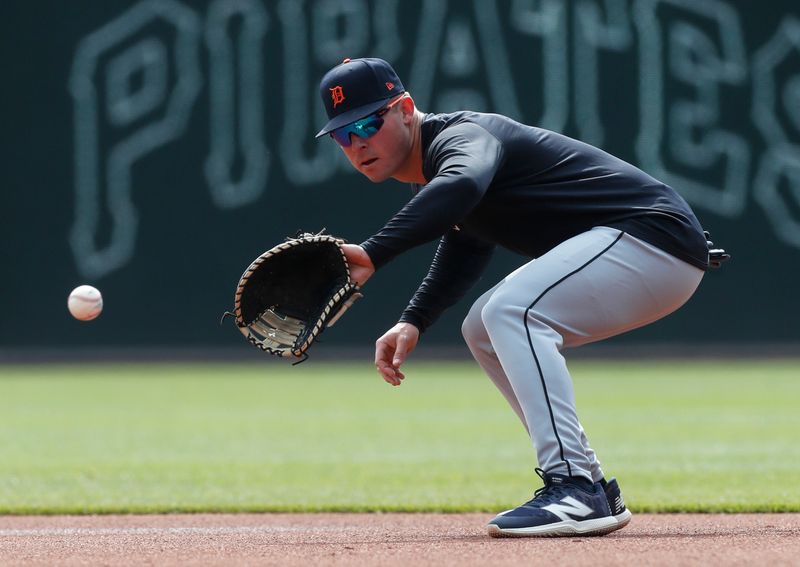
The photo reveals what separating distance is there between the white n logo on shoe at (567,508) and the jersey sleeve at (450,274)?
2.51ft

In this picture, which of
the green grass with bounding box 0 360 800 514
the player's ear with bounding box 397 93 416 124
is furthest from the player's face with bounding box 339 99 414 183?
the green grass with bounding box 0 360 800 514

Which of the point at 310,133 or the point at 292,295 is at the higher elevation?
the point at 292,295

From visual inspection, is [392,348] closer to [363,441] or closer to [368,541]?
[368,541]

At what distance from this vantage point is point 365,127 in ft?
12.3

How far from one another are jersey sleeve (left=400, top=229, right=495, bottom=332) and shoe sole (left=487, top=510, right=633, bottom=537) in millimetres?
739

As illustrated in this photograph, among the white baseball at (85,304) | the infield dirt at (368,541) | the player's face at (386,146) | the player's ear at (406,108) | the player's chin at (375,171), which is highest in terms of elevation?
the player's ear at (406,108)

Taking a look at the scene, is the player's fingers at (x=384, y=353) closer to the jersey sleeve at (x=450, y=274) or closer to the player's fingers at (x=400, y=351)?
the player's fingers at (x=400, y=351)

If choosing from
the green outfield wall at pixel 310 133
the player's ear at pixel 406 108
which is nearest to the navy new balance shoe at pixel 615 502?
the player's ear at pixel 406 108

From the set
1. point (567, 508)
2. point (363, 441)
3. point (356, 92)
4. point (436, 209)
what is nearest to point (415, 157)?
point (356, 92)

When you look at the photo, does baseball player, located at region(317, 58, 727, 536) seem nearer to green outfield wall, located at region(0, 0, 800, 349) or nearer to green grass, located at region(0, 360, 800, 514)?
green grass, located at region(0, 360, 800, 514)

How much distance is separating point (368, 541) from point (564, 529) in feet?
1.81

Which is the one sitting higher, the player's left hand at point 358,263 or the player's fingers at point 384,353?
the player's left hand at point 358,263

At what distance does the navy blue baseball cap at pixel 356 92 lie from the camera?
3742mm

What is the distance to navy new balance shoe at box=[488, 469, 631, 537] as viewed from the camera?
11.9 feet
